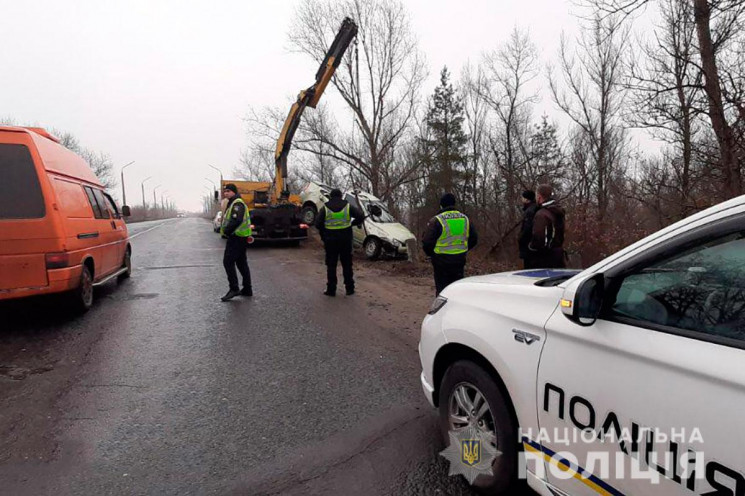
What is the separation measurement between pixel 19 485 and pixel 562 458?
2.83 meters

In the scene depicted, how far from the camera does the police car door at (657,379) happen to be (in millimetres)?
1289

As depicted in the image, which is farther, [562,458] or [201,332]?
[201,332]

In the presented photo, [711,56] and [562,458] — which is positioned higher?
[711,56]

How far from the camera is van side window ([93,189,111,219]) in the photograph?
6898 millimetres

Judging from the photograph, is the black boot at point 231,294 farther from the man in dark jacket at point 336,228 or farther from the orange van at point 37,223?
the orange van at point 37,223

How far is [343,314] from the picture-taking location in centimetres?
615

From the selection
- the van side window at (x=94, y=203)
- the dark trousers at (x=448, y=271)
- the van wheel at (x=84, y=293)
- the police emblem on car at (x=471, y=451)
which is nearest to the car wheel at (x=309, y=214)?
the van side window at (x=94, y=203)

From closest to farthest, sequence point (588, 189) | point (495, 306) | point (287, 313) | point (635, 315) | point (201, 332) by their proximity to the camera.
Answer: point (635, 315)
point (495, 306)
point (201, 332)
point (287, 313)
point (588, 189)

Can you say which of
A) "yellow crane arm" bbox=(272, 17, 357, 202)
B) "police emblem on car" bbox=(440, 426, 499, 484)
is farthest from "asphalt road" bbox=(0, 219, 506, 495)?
"yellow crane arm" bbox=(272, 17, 357, 202)

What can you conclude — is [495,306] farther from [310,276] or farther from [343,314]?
[310,276]

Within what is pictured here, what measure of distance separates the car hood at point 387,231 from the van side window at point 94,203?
705 centimetres

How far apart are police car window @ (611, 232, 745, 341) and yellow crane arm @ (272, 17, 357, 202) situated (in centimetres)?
1384

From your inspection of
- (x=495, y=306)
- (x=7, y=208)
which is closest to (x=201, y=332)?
(x=7, y=208)

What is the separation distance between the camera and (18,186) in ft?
15.6
